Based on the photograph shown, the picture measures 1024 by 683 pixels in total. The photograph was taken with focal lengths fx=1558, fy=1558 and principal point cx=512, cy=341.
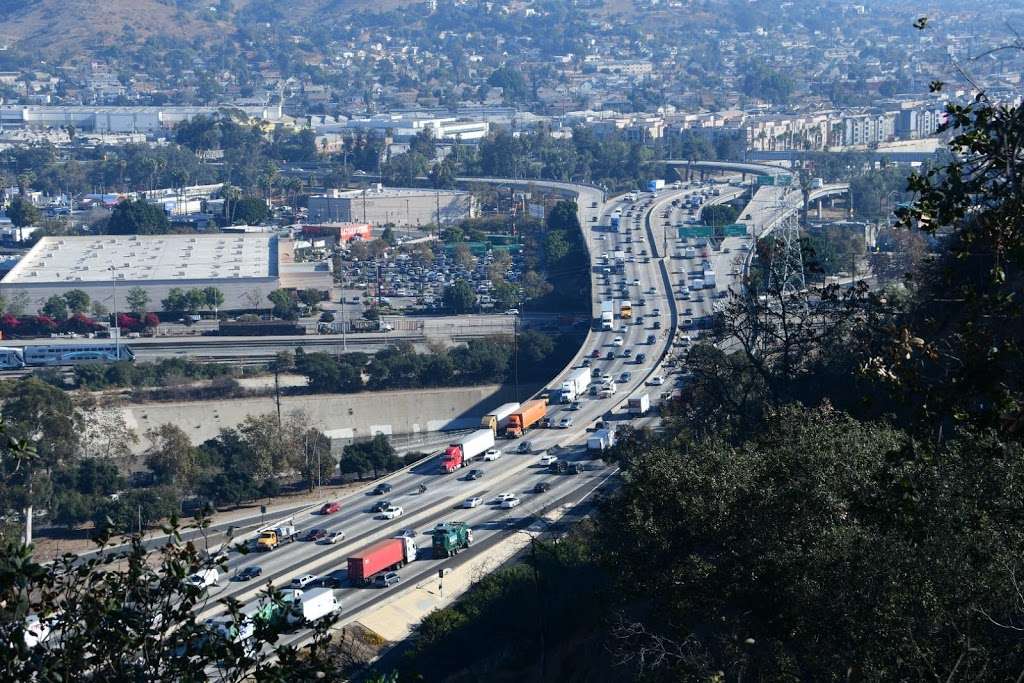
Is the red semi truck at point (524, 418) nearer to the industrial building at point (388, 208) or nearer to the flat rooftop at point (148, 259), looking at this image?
the flat rooftop at point (148, 259)

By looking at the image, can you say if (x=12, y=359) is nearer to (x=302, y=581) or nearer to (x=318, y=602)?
(x=302, y=581)

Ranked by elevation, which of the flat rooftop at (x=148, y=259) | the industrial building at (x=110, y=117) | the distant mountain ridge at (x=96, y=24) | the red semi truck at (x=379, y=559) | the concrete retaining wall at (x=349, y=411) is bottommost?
the concrete retaining wall at (x=349, y=411)

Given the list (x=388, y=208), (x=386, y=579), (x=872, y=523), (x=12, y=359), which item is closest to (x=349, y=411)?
(x=12, y=359)

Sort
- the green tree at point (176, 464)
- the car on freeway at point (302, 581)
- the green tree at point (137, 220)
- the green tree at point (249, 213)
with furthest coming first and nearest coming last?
the green tree at point (249, 213), the green tree at point (137, 220), the green tree at point (176, 464), the car on freeway at point (302, 581)

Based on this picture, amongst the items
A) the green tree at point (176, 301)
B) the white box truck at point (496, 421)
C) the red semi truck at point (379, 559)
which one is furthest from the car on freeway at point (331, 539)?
the green tree at point (176, 301)

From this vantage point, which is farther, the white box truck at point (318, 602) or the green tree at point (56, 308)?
the green tree at point (56, 308)

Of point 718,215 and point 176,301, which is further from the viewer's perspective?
point 718,215

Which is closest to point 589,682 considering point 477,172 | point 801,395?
point 801,395
